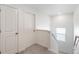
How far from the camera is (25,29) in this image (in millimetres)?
1178

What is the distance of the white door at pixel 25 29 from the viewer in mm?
1148

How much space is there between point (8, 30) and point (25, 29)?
0.70 ft

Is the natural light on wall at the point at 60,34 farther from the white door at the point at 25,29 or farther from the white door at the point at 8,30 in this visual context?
the white door at the point at 8,30

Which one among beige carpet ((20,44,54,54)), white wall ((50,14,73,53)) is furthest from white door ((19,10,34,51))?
white wall ((50,14,73,53))

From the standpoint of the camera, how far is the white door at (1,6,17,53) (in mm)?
1105

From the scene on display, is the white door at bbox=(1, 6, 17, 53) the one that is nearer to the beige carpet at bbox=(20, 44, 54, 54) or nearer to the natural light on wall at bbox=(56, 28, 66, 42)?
the beige carpet at bbox=(20, 44, 54, 54)

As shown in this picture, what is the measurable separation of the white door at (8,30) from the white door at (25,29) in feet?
0.24

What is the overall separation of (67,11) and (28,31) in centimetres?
56

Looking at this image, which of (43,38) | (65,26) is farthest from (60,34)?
(43,38)

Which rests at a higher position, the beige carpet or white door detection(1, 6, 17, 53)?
white door detection(1, 6, 17, 53)

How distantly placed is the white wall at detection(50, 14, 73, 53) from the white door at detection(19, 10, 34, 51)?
0.92 ft

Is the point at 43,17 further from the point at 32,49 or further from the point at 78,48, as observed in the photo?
the point at 78,48

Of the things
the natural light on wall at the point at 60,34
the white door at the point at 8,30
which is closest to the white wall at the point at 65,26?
the natural light on wall at the point at 60,34

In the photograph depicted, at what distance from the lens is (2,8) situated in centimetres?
109
